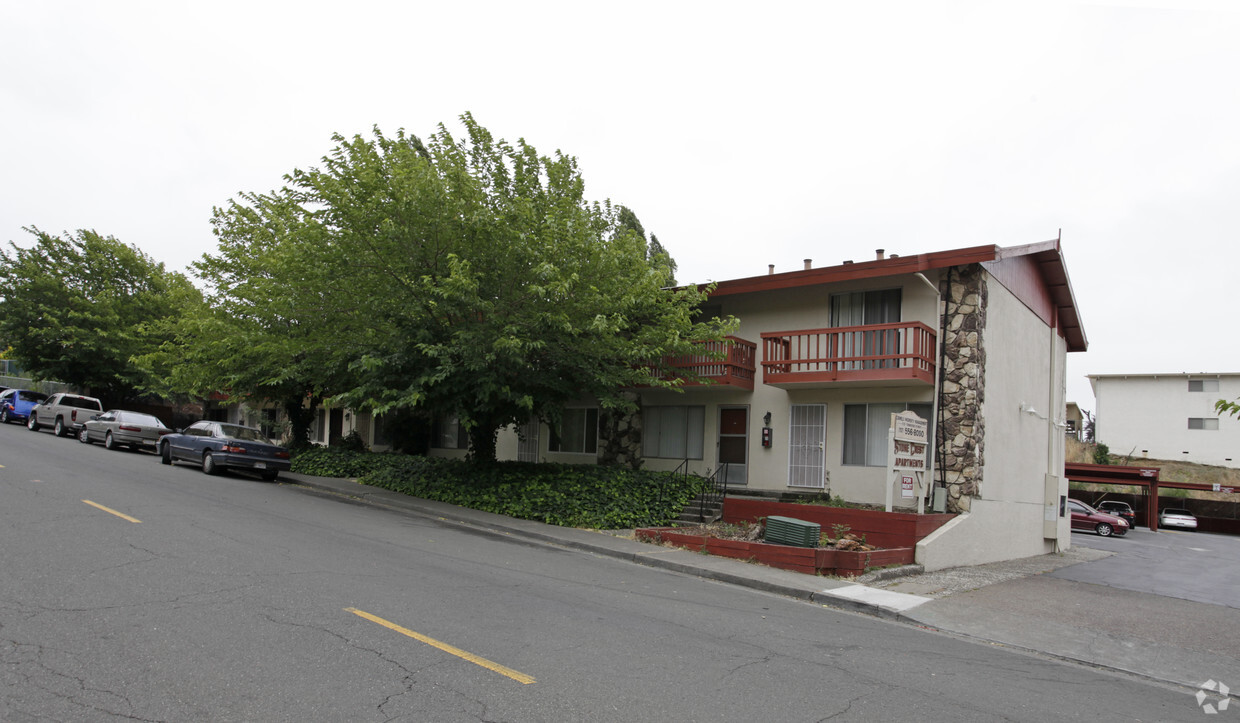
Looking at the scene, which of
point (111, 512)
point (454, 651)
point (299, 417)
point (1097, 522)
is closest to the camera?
point (454, 651)

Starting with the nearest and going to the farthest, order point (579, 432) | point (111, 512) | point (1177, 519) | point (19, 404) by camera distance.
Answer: point (111, 512), point (579, 432), point (19, 404), point (1177, 519)

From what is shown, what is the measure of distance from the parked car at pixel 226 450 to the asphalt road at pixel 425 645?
333 inches

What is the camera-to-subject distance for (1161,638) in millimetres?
9789

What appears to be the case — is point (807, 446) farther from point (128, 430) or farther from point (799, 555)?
point (128, 430)

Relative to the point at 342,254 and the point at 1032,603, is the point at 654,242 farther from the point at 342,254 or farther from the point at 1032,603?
the point at 1032,603

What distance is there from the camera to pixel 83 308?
33.1 meters

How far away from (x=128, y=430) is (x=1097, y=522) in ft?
123

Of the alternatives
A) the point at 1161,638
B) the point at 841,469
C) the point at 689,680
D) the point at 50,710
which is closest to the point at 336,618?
the point at 50,710

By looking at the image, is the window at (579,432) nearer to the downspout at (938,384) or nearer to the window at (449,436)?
the window at (449,436)

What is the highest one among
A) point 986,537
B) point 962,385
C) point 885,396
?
point 962,385

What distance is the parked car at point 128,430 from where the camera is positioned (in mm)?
24688

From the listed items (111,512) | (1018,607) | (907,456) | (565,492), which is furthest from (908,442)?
(111,512)

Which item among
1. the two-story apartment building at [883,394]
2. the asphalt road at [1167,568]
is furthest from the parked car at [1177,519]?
the two-story apartment building at [883,394]

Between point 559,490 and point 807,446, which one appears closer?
point 559,490
